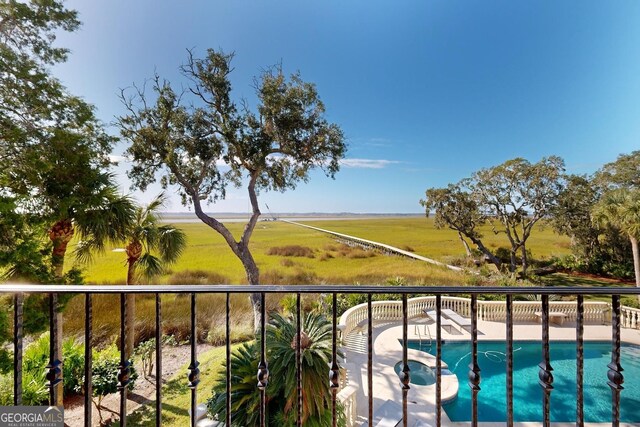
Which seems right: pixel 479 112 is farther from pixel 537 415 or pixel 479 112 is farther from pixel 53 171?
pixel 53 171

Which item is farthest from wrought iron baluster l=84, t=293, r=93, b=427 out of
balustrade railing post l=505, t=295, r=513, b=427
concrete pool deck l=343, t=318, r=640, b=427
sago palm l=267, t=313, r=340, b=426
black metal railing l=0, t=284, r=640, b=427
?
concrete pool deck l=343, t=318, r=640, b=427

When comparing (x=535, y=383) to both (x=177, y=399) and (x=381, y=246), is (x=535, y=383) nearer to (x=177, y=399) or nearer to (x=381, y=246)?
(x=177, y=399)

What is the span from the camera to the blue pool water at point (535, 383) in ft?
15.9

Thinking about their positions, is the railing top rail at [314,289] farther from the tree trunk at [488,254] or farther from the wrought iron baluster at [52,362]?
the tree trunk at [488,254]

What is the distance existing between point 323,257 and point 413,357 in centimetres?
745

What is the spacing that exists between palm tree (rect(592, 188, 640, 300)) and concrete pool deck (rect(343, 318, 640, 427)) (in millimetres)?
3264

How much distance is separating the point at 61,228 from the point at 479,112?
14487 mm

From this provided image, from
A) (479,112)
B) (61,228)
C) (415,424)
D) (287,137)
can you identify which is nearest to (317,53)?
(287,137)

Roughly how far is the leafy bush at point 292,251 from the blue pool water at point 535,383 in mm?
6941

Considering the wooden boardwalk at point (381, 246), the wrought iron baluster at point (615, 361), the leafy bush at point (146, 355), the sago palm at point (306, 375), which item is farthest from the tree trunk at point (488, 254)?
the leafy bush at point (146, 355)

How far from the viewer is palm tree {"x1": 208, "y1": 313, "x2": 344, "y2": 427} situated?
2627 millimetres

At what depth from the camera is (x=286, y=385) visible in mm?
2574

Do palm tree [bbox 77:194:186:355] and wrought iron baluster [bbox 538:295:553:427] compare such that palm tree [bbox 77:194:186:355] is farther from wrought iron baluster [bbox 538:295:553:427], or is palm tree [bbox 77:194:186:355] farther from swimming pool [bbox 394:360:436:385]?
wrought iron baluster [bbox 538:295:553:427]

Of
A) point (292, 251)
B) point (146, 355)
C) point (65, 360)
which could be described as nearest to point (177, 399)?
point (146, 355)
